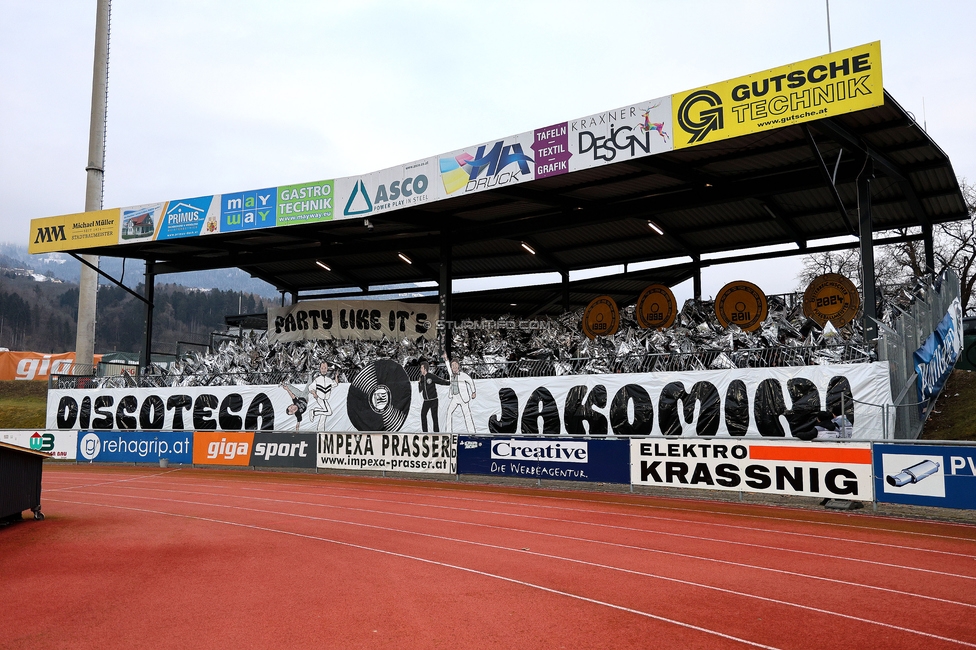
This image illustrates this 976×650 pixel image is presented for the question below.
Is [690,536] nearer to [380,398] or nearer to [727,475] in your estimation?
[727,475]

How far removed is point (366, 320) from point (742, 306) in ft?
50.9

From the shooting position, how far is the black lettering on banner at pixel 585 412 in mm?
18953

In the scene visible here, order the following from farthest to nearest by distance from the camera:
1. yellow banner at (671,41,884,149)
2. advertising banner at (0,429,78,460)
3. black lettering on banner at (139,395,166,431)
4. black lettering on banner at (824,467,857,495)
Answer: black lettering on banner at (139,395,166,431), advertising banner at (0,429,78,460), black lettering on banner at (824,467,857,495), yellow banner at (671,41,884,149)

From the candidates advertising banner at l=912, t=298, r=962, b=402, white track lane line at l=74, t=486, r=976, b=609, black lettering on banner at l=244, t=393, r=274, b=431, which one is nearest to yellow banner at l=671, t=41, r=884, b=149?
advertising banner at l=912, t=298, r=962, b=402

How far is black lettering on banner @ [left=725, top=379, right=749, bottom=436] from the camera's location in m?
16.7

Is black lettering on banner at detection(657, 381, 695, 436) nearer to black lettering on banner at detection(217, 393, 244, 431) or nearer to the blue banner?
black lettering on banner at detection(217, 393, 244, 431)

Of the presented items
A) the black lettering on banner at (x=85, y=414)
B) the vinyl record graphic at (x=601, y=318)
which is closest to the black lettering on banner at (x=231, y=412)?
the black lettering on banner at (x=85, y=414)

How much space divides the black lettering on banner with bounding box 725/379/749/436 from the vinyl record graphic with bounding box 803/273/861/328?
5.08m

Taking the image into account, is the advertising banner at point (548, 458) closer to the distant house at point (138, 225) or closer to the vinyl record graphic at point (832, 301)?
the vinyl record graphic at point (832, 301)

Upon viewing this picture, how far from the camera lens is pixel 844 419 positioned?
1455 cm

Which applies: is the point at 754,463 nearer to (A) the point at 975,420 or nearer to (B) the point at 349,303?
(A) the point at 975,420

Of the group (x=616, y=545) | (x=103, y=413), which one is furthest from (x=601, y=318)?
(x=103, y=413)

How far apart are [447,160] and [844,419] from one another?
37.8 feet

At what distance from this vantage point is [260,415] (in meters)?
24.6
